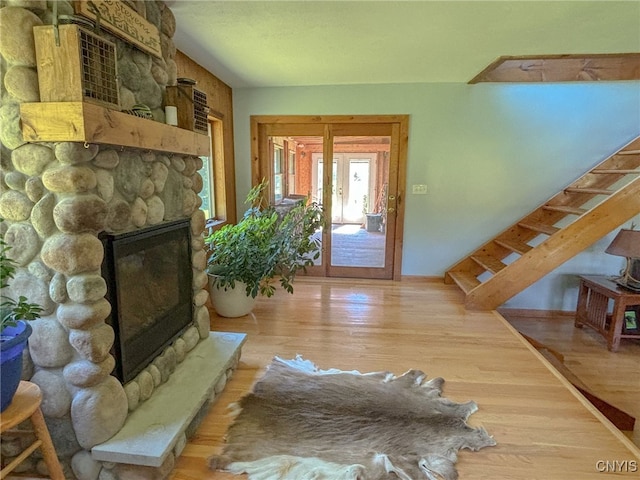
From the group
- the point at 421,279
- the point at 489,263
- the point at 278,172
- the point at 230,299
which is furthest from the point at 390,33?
the point at 421,279

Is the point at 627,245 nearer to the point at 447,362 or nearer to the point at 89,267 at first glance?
A: the point at 447,362

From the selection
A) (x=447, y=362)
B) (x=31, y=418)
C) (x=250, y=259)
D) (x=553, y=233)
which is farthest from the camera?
(x=553, y=233)

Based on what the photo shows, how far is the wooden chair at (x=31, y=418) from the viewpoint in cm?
124

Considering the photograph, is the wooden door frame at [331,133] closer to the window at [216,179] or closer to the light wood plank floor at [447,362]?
the window at [216,179]

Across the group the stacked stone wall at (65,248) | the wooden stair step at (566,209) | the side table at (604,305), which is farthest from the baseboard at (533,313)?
the stacked stone wall at (65,248)

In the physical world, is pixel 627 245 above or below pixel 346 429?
above

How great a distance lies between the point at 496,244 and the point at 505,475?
10.1 ft

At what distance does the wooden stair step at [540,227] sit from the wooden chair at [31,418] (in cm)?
389

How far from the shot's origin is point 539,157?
161 inches

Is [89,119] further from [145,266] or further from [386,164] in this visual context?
[386,164]

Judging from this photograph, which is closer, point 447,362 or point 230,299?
point 447,362

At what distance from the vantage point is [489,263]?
158 inches

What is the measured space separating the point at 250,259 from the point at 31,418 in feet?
6.14

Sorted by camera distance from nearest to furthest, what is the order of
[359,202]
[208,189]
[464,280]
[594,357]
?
[594,357], [208,189], [464,280], [359,202]
